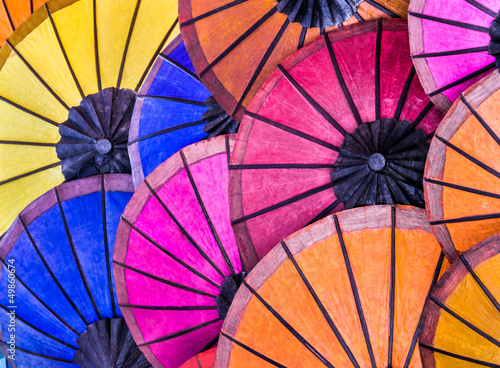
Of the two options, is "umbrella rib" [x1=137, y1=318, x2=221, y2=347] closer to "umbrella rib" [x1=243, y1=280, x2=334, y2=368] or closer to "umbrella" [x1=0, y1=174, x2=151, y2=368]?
"umbrella" [x1=0, y1=174, x2=151, y2=368]

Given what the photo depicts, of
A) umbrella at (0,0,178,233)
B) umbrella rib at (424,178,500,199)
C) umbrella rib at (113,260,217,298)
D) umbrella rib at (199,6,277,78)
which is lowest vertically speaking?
umbrella rib at (424,178,500,199)

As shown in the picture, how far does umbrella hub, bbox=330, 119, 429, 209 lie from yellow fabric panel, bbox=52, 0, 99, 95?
358 cm

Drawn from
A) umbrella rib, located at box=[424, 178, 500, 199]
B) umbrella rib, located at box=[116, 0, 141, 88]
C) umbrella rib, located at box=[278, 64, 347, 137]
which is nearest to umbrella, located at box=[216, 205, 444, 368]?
umbrella rib, located at box=[424, 178, 500, 199]

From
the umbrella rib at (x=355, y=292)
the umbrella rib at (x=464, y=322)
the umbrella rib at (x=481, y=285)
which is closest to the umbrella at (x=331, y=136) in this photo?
the umbrella rib at (x=355, y=292)

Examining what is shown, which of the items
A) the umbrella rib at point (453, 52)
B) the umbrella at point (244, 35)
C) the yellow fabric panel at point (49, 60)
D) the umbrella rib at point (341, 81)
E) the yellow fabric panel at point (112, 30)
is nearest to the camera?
the umbrella rib at point (453, 52)

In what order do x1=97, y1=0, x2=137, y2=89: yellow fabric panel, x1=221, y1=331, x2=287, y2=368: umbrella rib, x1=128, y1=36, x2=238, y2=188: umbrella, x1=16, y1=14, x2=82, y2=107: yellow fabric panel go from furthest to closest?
x1=16, y1=14, x2=82, y2=107: yellow fabric panel → x1=97, y1=0, x2=137, y2=89: yellow fabric panel → x1=128, y1=36, x2=238, y2=188: umbrella → x1=221, y1=331, x2=287, y2=368: umbrella rib

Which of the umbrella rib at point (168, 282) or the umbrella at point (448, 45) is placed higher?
the umbrella at point (448, 45)

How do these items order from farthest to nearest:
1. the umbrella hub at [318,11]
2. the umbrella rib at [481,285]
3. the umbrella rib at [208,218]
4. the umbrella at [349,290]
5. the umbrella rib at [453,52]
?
1. the umbrella rib at [208,218]
2. the umbrella hub at [318,11]
3. the umbrella at [349,290]
4. the umbrella rib at [453,52]
5. the umbrella rib at [481,285]

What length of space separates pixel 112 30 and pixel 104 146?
1.41 metres

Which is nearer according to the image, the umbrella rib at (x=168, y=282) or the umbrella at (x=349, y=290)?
the umbrella at (x=349, y=290)

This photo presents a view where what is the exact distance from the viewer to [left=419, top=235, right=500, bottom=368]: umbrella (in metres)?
3.44

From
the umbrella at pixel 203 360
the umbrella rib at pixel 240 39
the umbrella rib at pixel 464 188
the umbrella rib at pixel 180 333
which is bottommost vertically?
the umbrella at pixel 203 360

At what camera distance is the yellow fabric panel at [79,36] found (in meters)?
6.00

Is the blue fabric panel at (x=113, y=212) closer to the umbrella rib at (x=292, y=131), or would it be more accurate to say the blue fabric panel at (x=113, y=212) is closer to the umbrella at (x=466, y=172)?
the umbrella rib at (x=292, y=131)
